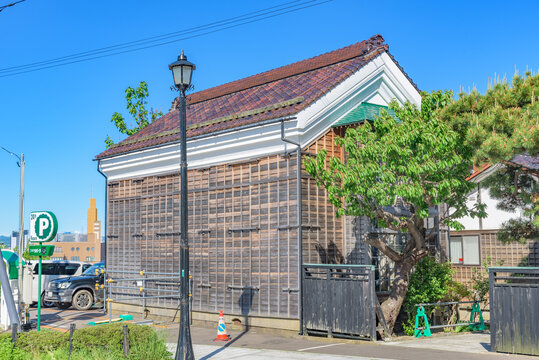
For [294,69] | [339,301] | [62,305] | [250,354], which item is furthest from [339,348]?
[62,305]

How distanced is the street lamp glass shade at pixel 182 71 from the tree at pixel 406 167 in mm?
3927

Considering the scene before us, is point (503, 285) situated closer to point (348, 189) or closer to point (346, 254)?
point (348, 189)

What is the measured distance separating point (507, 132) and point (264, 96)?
29.2ft

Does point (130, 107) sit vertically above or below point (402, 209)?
above

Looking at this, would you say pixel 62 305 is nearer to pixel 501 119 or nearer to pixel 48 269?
pixel 48 269

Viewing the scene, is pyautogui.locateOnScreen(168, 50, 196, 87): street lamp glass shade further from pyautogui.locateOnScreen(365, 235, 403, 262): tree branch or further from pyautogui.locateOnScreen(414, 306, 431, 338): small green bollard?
pyautogui.locateOnScreen(414, 306, 431, 338): small green bollard

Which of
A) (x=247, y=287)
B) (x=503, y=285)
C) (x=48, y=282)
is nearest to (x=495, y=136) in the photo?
(x=503, y=285)

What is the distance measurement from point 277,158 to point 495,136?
6331mm

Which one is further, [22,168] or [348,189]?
[22,168]

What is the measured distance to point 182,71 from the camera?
38.1ft

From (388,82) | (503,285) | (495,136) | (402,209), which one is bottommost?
(503,285)

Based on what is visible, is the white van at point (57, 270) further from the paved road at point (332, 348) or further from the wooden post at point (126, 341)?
the wooden post at point (126, 341)

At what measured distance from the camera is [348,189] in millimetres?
13352

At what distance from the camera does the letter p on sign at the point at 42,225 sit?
14.8m
